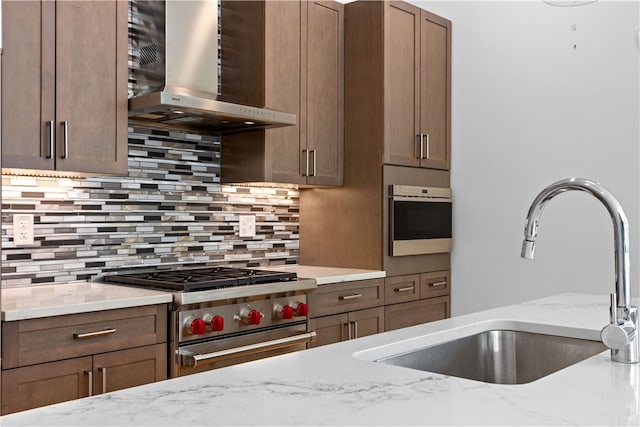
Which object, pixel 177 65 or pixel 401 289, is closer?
pixel 177 65

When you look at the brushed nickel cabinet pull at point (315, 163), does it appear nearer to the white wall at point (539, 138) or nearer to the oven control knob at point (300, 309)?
the oven control knob at point (300, 309)

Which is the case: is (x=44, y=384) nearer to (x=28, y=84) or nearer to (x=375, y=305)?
(x=28, y=84)

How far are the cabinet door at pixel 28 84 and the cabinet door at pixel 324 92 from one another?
1.47 m

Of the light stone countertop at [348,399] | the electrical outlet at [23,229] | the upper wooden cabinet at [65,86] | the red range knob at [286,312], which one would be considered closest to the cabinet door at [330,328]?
the red range knob at [286,312]

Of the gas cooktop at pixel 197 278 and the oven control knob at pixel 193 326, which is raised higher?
the gas cooktop at pixel 197 278

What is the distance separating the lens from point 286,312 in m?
3.03

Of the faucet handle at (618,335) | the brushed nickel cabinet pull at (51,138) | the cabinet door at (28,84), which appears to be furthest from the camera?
the brushed nickel cabinet pull at (51,138)

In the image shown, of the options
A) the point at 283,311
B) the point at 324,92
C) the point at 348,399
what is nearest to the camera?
the point at 348,399

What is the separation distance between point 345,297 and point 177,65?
4.83 ft

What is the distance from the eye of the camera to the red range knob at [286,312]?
9.91ft

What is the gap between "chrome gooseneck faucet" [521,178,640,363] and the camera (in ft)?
4.45

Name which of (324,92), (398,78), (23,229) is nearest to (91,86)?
(23,229)

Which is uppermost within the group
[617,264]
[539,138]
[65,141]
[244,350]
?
[539,138]

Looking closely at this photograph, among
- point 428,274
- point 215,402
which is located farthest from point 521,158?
point 215,402
